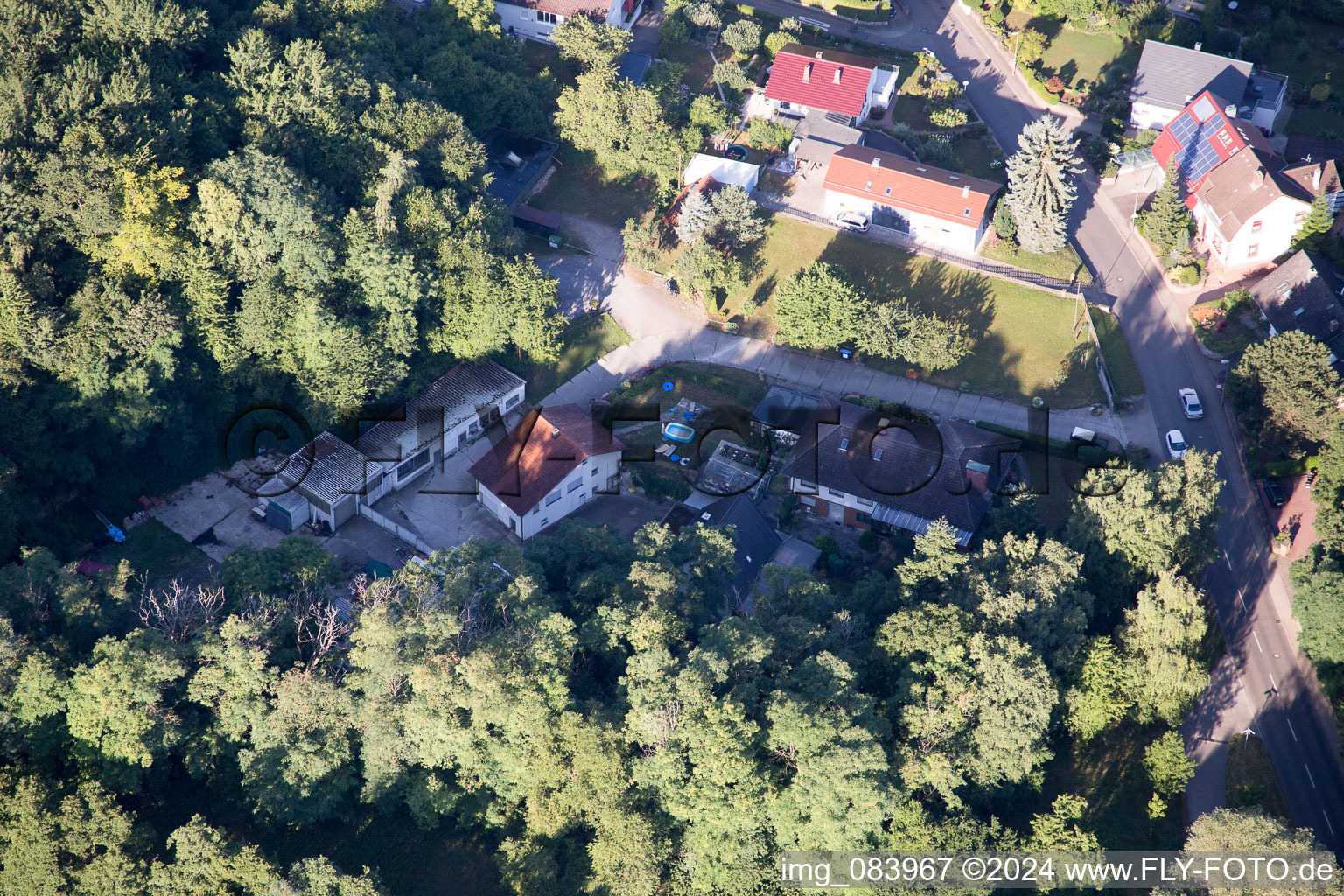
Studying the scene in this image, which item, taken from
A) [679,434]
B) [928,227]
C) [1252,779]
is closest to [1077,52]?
[928,227]

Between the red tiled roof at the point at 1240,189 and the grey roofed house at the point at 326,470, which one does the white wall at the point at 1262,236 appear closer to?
the red tiled roof at the point at 1240,189

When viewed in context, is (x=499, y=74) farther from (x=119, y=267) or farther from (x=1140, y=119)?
(x=1140, y=119)

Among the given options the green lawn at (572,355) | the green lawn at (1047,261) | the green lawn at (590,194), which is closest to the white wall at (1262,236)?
the green lawn at (1047,261)

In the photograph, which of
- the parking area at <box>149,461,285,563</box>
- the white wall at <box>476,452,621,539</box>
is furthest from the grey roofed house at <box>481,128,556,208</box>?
the parking area at <box>149,461,285,563</box>

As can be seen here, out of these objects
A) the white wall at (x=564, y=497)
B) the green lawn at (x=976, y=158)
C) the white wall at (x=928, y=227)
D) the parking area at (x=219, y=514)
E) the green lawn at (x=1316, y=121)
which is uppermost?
the green lawn at (x=1316, y=121)

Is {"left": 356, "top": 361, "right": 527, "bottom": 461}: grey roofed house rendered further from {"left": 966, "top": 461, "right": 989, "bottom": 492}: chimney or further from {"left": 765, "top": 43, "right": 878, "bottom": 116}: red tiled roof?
{"left": 765, "top": 43, "right": 878, "bottom": 116}: red tiled roof

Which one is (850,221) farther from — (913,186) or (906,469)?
(906,469)
